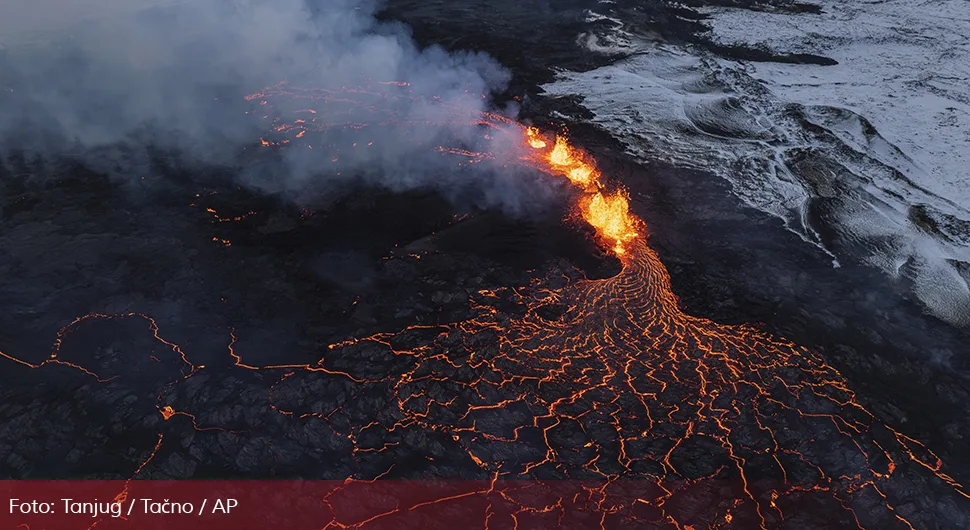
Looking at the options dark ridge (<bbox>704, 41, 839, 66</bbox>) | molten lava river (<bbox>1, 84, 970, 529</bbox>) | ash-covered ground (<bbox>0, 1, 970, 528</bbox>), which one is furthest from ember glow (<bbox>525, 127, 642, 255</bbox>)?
dark ridge (<bbox>704, 41, 839, 66</bbox>)

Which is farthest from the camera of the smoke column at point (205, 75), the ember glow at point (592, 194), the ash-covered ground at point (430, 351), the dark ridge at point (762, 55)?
the dark ridge at point (762, 55)

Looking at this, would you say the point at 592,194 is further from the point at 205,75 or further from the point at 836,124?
the point at 205,75

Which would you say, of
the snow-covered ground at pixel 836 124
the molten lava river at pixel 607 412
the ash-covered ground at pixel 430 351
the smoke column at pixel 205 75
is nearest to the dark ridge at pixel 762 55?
the snow-covered ground at pixel 836 124

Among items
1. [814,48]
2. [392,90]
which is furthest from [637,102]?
[814,48]

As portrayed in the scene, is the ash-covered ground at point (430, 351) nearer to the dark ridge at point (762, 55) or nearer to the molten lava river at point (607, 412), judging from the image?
the molten lava river at point (607, 412)

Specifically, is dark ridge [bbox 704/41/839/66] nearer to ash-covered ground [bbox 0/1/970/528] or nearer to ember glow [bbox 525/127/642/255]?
ember glow [bbox 525/127/642/255]

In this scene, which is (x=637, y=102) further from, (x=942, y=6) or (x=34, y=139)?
(x=942, y=6)

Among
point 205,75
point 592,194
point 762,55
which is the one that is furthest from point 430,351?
point 762,55
